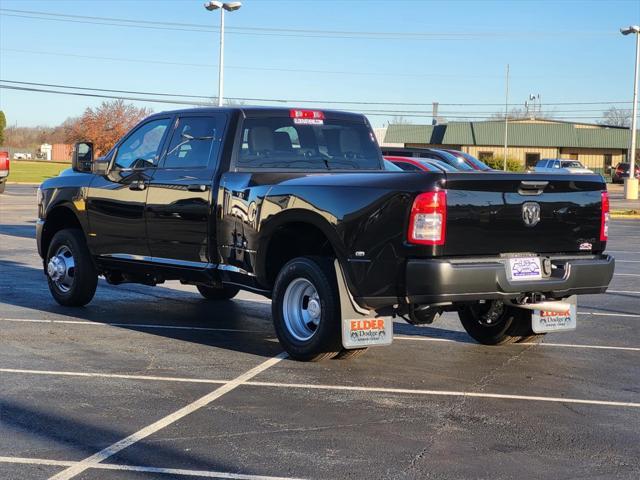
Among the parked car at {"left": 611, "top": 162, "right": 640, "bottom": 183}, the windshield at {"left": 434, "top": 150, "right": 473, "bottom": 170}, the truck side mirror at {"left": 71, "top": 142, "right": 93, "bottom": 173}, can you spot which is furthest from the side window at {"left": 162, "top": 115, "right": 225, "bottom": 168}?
the parked car at {"left": 611, "top": 162, "right": 640, "bottom": 183}

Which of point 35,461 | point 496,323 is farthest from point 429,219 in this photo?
point 35,461

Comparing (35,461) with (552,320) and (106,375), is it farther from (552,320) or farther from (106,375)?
(552,320)

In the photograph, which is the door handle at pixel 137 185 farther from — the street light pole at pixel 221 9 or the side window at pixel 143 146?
the street light pole at pixel 221 9

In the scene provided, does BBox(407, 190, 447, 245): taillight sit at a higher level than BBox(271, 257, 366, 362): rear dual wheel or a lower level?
higher

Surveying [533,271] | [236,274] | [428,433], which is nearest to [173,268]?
[236,274]

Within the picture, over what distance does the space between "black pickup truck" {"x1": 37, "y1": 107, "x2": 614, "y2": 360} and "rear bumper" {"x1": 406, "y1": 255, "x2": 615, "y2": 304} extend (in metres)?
0.01

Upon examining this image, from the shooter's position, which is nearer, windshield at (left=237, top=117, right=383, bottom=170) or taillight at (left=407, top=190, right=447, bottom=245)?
taillight at (left=407, top=190, right=447, bottom=245)

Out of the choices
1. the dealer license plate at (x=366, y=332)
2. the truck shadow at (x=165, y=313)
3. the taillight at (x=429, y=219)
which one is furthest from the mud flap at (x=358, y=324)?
the truck shadow at (x=165, y=313)

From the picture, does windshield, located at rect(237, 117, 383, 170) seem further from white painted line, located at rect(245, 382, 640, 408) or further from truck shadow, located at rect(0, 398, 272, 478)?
truck shadow, located at rect(0, 398, 272, 478)

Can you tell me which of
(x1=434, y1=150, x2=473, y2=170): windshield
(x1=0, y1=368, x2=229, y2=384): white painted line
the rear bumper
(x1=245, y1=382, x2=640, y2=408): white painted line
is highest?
(x1=434, y1=150, x2=473, y2=170): windshield

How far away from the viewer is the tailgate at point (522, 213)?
6.97 metres

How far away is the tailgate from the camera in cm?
697

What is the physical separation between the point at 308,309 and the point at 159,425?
2.18m

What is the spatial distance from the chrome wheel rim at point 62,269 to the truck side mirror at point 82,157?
0.86 meters
